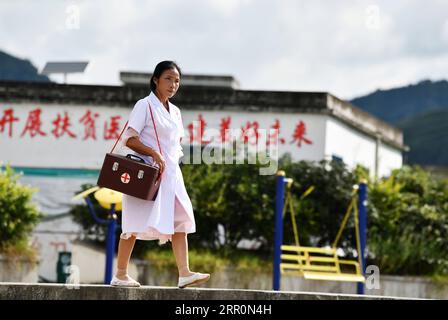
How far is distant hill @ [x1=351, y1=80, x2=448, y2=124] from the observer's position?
184625mm

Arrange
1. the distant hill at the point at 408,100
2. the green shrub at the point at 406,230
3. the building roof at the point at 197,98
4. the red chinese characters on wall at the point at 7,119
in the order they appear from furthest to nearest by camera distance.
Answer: the distant hill at the point at 408,100 → the red chinese characters on wall at the point at 7,119 → the building roof at the point at 197,98 → the green shrub at the point at 406,230

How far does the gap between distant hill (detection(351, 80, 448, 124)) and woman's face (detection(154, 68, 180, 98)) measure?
17618cm

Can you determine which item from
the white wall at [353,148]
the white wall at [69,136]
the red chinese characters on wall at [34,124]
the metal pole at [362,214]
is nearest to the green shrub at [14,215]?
the white wall at [69,136]

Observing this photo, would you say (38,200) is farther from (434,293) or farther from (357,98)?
(357,98)

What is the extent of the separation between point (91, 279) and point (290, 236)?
356 centimetres

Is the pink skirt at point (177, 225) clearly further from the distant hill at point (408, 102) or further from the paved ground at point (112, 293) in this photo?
the distant hill at point (408, 102)

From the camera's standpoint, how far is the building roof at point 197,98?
2270 centimetres

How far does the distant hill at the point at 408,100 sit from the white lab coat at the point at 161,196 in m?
176

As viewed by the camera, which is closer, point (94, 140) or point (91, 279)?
point (91, 279)

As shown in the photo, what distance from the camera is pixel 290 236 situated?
59.4ft

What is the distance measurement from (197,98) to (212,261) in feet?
21.5

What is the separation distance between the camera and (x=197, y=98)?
23156mm

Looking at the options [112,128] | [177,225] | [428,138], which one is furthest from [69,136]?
[428,138]

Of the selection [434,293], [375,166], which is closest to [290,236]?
[434,293]
